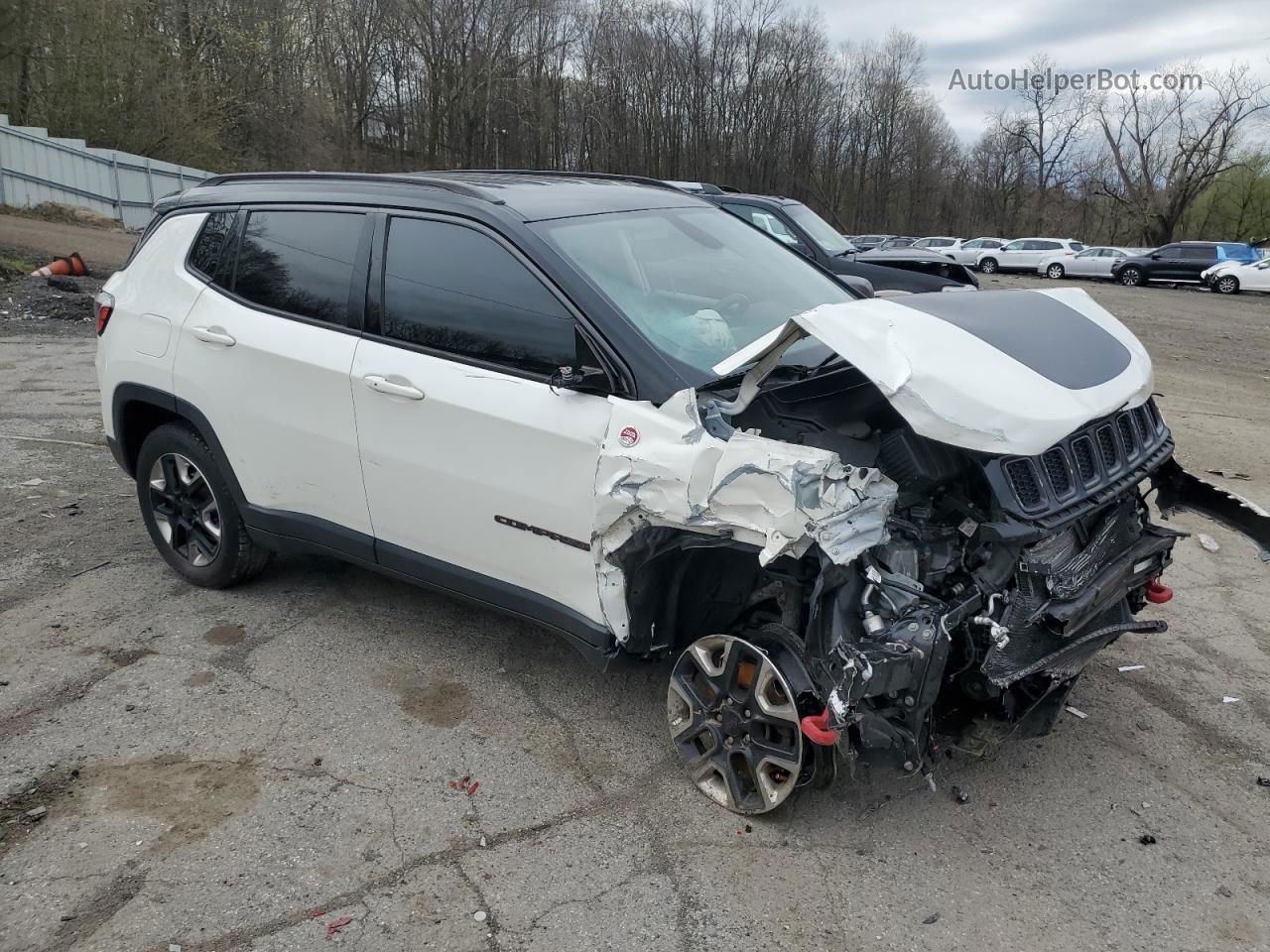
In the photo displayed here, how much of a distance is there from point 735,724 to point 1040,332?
5.38 ft

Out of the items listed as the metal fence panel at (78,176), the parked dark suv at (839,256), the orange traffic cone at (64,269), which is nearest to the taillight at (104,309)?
the parked dark suv at (839,256)

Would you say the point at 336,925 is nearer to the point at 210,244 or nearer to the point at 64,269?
the point at 210,244

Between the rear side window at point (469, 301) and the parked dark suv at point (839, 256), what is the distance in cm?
712

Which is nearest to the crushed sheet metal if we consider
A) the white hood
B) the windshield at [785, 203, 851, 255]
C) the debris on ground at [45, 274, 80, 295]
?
the white hood

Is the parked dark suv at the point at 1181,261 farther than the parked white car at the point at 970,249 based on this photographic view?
No

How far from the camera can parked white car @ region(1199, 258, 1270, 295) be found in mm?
28641

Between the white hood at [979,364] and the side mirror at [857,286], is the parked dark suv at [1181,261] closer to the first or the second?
the side mirror at [857,286]

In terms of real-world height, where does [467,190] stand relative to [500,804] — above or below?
above

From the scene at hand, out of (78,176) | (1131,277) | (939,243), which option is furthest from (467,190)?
(939,243)

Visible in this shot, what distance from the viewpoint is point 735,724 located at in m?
3.18

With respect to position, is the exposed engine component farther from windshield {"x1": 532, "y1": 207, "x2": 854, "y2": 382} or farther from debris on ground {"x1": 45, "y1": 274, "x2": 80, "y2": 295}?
debris on ground {"x1": 45, "y1": 274, "x2": 80, "y2": 295}

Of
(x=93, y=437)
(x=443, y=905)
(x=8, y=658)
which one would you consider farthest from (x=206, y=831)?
(x=93, y=437)

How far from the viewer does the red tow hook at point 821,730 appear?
2.78 metres

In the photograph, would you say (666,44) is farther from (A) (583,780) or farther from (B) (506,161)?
(A) (583,780)
